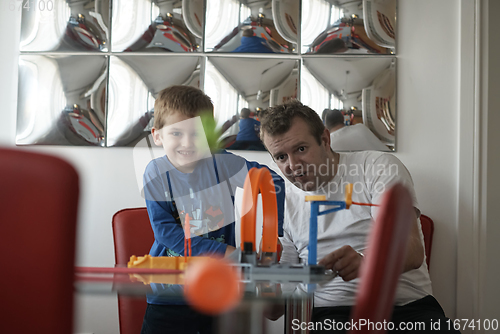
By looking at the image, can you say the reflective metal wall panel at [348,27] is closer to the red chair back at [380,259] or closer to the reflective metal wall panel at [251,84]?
the reflective metal wall panel at [251,84]

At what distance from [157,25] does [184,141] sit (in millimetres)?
769

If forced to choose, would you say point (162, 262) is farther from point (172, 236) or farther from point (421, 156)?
point (421, 156)

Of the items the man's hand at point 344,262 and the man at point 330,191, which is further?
the man at point 330,191

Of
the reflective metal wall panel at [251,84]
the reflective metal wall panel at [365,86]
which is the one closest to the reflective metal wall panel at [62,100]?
the reflective metal wall panel at [251,84]

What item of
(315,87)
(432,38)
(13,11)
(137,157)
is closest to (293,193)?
(315,87)

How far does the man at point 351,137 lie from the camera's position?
69.5 inches

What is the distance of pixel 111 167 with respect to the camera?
73.4 inches

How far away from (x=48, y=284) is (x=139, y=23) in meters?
1.60

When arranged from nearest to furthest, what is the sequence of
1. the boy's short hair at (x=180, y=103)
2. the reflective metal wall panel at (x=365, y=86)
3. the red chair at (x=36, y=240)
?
1. the red chair at (x=36, y=240)
2. the boy's short hair at (x=180, y=103)
3. the reflective metal wall panel at (x=365, y=86)

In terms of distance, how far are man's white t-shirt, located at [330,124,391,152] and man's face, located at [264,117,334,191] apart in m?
0.33

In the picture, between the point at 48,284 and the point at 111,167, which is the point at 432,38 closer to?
the point at 111,167

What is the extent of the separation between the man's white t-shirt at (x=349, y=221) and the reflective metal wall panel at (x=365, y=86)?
335mm

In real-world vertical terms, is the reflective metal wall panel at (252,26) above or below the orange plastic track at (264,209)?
above

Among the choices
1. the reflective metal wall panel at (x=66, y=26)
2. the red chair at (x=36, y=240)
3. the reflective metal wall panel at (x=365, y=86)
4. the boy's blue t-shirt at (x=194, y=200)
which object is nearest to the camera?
the red chair at (x=36, y=240)
